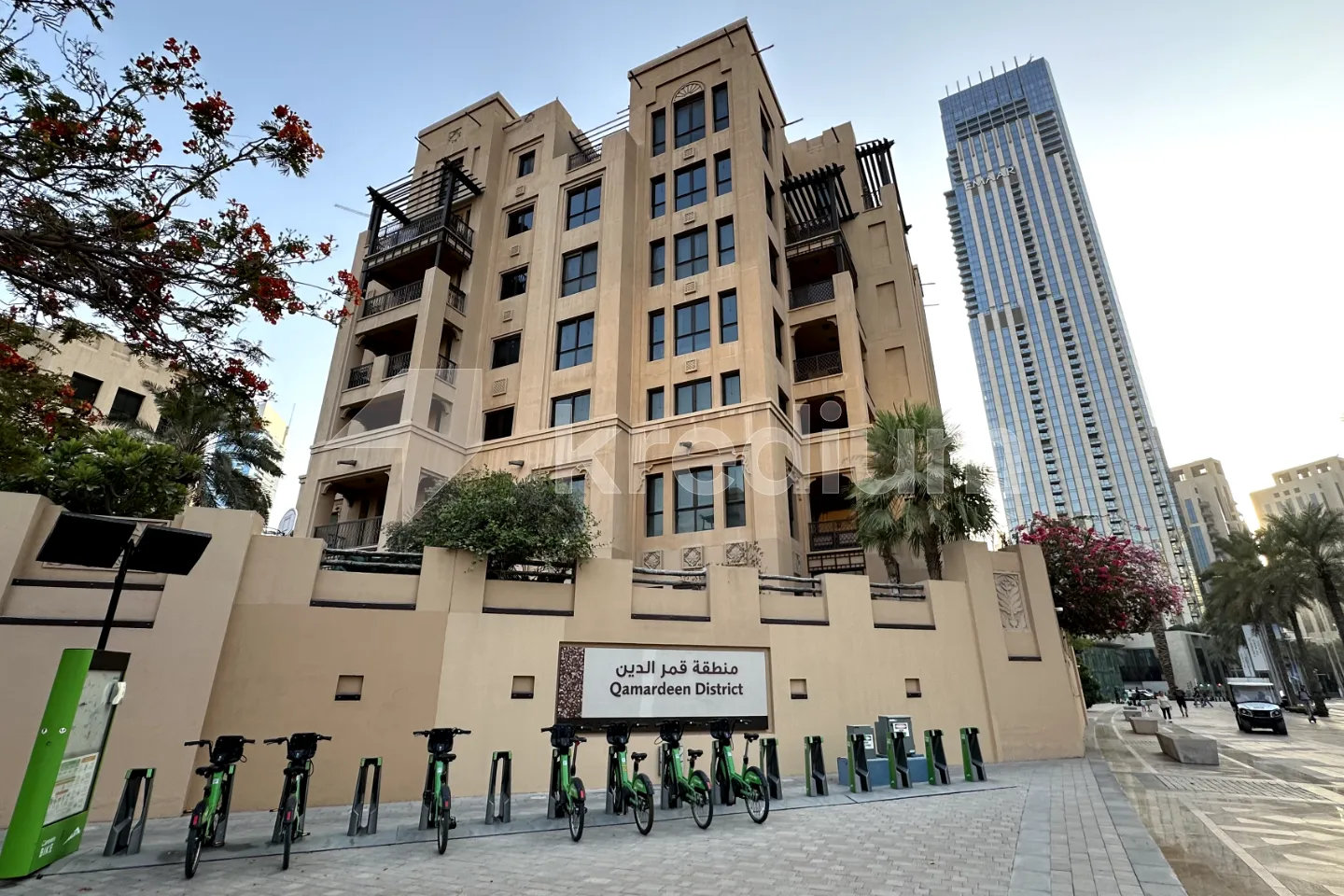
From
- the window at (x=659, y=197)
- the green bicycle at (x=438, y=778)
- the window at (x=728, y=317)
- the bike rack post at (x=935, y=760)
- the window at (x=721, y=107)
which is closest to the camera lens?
the green bicycle at (x=438, y=778)

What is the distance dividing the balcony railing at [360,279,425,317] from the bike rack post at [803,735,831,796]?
21.2 meters

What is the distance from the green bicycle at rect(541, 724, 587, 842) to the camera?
24.4ft

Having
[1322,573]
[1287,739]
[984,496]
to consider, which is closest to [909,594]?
[984,496]

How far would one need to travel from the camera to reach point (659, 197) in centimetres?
2486

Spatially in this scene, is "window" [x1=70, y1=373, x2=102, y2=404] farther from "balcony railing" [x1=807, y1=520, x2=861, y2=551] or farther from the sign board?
"balcony railing" [x1=807, y1=520, x2=861, y2=551]

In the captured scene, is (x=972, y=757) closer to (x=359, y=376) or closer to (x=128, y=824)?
(x=128, y=824)

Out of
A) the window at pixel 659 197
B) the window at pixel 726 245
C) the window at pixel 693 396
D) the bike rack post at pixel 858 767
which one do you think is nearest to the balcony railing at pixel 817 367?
the window at pixel 693 396

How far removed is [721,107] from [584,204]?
22.3 ft

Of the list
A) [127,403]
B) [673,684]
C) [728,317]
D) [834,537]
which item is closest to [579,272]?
Result: [728,317]

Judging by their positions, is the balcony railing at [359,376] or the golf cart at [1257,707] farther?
the balcony railing at [359,376]

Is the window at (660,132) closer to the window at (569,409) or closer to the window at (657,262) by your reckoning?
the window at (657,262)

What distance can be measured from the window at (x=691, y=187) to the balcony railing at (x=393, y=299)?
10.6 metres

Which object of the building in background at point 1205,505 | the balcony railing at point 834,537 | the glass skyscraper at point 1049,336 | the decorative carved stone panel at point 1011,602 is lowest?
the decorative carved stone panel at point 1011,602

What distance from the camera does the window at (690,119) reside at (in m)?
25.4
